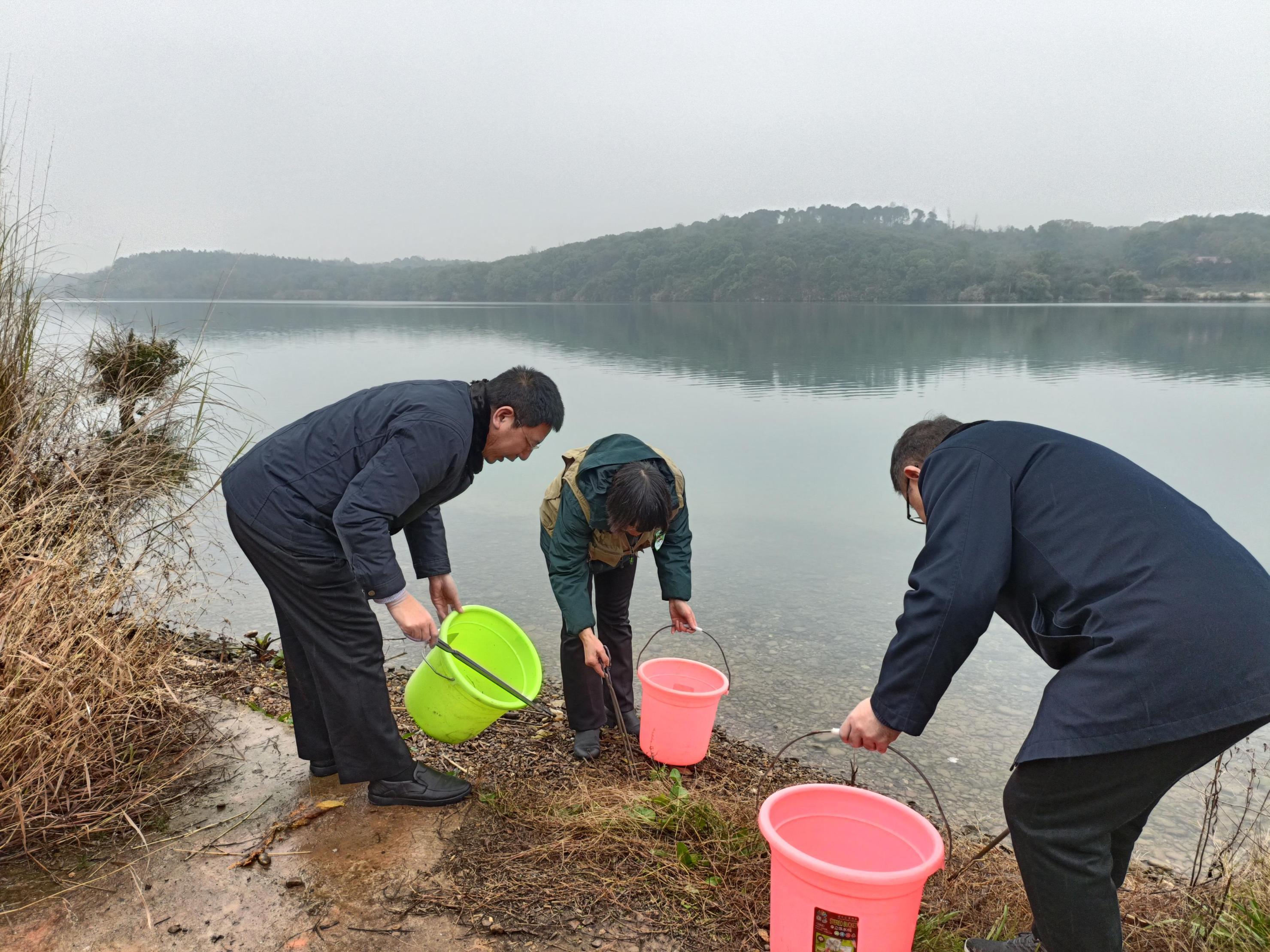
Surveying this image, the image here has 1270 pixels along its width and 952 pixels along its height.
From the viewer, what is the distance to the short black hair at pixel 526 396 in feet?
8.63

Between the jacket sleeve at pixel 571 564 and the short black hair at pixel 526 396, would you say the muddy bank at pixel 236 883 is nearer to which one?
the jacket sleeve at pixel 571 564

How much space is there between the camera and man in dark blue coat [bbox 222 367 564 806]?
2.38m

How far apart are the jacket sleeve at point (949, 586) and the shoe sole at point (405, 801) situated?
165cm

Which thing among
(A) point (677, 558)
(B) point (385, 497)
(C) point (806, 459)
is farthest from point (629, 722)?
(C) point (806, 459)

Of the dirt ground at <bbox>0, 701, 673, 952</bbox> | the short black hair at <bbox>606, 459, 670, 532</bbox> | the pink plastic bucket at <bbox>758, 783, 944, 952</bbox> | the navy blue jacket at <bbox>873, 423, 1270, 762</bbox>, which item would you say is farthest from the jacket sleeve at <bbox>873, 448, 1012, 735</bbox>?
the short black hair at <bbox>606, 459, 670, 532</bbox>

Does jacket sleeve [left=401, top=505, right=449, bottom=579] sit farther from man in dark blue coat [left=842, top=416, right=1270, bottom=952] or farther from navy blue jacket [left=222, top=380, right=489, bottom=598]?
man in dark blue coat [left=842, top=416, right=1270, bottom=952]

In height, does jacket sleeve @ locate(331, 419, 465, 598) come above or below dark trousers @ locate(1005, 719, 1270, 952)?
above

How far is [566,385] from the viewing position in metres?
16.5

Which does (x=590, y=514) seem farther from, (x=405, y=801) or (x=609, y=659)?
(x=405, y=801)

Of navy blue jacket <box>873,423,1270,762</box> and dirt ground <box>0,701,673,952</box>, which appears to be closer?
navy blue jacket <box>873,423,1270,762</box>

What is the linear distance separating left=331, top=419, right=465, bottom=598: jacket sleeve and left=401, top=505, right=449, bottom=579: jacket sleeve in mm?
680

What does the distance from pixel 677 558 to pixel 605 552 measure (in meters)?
0.30

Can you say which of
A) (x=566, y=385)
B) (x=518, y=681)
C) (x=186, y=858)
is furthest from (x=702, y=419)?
(x=186, y=858)

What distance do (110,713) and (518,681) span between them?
1.43 metres
